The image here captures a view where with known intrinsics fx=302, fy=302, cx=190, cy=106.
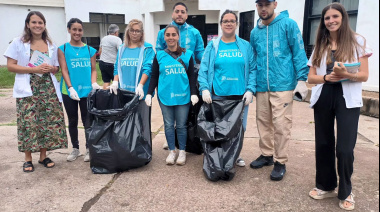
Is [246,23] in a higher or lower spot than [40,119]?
higher

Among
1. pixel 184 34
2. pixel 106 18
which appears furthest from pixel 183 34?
pixel 106 18

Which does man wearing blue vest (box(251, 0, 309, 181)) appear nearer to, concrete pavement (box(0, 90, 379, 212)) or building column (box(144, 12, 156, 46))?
concrete pavement (box(0, 90, 379, 212))

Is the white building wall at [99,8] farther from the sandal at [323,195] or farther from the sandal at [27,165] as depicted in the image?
the sandal at [323,195]

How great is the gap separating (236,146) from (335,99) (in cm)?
105

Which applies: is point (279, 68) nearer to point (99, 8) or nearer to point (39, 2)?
point (99, 8)

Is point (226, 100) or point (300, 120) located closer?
point (226, 100)

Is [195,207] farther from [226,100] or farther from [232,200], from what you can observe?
[226,100]

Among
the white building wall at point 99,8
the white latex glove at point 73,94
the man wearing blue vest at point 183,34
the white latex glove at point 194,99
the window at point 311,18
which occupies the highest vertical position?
the white building wall at point 99,8

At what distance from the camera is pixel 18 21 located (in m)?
16.2

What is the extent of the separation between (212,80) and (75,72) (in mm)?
1630

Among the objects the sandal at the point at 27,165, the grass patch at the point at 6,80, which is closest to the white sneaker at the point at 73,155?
the sandal at the point at 27,165

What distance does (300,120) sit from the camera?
5617mm

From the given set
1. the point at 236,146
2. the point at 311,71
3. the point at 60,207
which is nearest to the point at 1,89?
the point at 60,207

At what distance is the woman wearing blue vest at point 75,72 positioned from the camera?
350 centimetres
